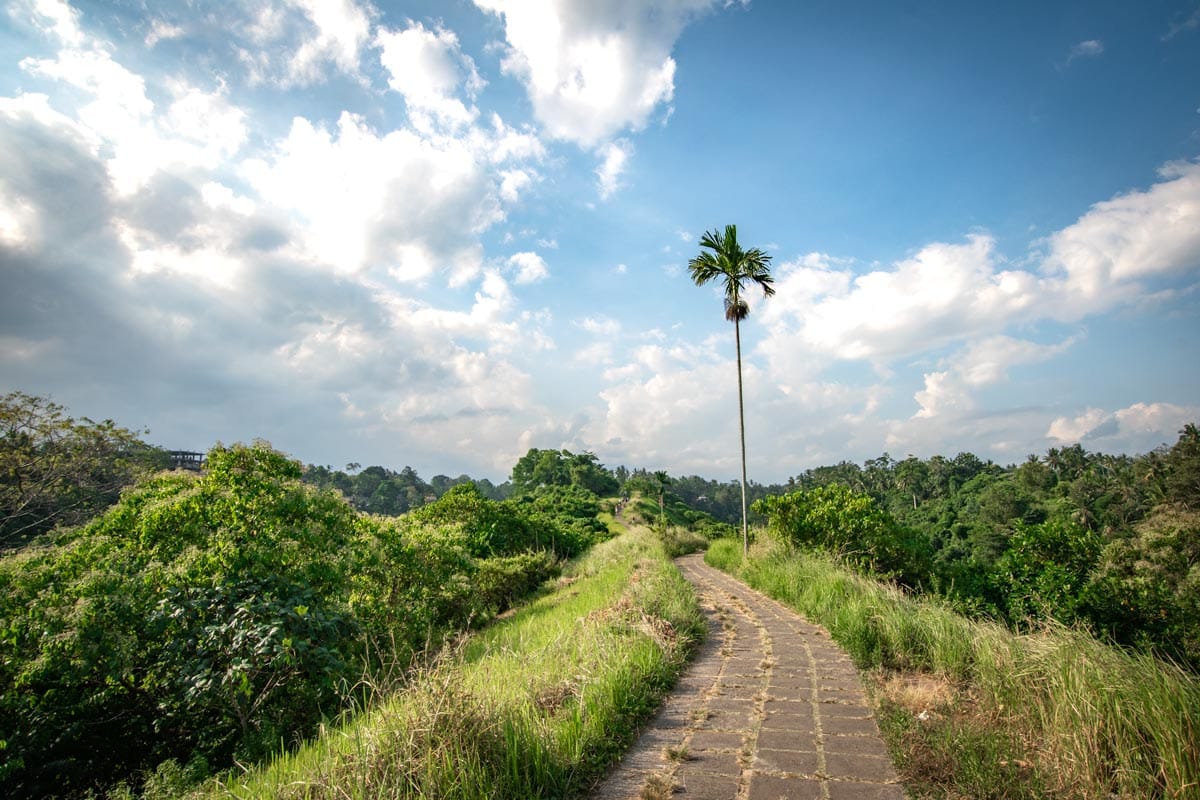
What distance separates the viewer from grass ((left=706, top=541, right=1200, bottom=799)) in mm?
3041

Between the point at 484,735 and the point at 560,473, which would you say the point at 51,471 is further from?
the point at 560,473

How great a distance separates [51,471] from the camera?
54.3 ft

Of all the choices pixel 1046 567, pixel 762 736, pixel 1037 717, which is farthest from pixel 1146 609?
pixel 762 736

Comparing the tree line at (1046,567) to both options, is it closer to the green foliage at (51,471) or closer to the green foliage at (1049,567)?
the green foliage at (1049,567)

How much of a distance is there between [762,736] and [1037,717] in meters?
1.80

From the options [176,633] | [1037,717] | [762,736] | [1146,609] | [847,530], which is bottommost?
[1146,609]

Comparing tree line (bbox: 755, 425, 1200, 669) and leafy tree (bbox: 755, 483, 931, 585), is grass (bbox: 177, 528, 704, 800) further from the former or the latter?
leafy tree (bbox: 755, 483, 931, 585)

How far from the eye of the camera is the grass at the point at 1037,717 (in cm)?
304

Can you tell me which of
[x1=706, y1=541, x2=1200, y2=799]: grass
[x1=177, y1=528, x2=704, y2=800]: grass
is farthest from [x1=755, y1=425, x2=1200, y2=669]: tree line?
[x1=177, y1=528, x2=704, y2=800]: grass

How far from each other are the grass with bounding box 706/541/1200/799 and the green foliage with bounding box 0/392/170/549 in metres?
18.3

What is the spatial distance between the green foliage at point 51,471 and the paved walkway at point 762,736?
1665 centimetres

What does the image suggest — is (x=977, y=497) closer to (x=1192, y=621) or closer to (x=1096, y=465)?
(x=1096, y=465)

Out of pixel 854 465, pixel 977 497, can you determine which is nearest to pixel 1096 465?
pixel 977 497

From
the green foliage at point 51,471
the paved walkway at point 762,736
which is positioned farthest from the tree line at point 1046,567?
the green foliage at point 51,471
